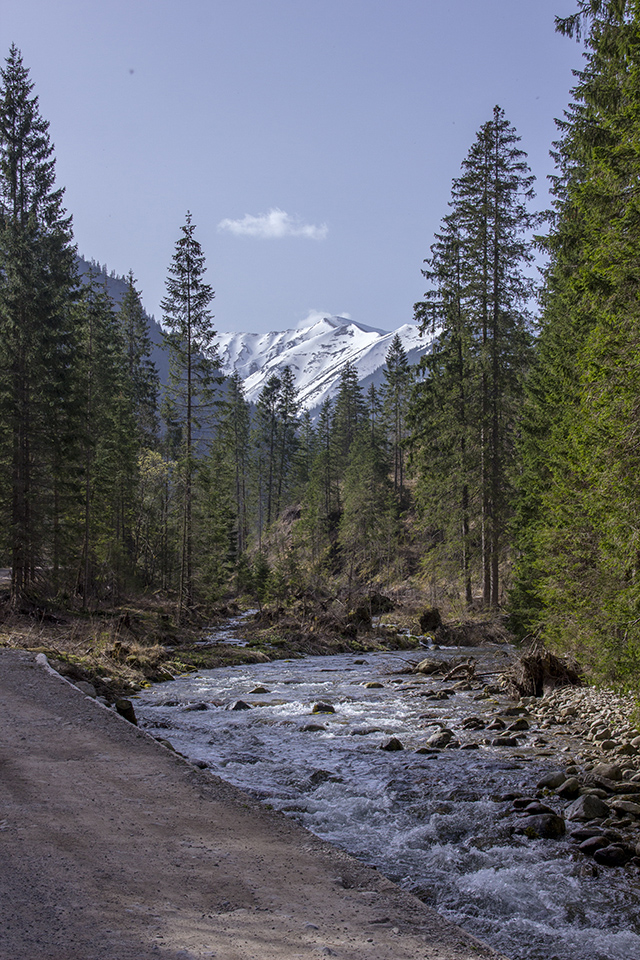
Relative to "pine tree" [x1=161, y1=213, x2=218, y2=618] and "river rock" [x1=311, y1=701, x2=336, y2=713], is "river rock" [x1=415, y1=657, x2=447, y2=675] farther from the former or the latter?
"pine tree" [x1=161, y1=213, x2=218, y2=618]

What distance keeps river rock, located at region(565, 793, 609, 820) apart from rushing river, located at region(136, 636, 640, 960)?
0.55 meters

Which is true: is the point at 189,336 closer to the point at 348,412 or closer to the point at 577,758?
the point at 577,758

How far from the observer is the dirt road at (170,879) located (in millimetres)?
3596

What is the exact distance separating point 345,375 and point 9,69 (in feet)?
176

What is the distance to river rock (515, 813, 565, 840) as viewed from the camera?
665cm

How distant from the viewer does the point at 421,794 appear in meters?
7.87

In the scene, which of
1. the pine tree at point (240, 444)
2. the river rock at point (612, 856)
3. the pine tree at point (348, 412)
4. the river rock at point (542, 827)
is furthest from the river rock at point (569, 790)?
the pine tree at point (348, 412)

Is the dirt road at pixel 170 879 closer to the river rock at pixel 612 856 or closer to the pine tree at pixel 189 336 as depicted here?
the river rock at pixel 612 856

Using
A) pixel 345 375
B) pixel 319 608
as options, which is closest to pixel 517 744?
pixel 319 608

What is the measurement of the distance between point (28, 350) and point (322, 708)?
16.8 meters

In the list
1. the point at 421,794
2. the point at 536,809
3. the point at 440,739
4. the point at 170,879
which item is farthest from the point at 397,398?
the point at 170,879

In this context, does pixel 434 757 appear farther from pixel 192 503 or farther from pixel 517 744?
pixel 192 503

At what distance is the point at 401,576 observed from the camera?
4328 centimetres

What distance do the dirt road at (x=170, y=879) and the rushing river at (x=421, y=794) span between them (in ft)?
3.49
